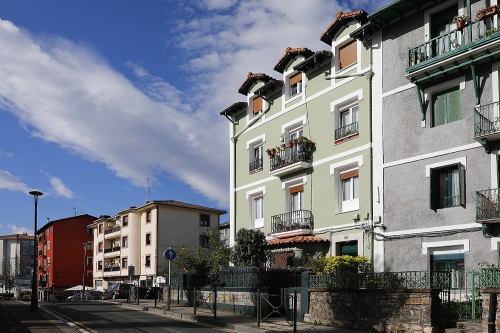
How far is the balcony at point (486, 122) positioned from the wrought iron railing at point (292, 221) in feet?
30.2

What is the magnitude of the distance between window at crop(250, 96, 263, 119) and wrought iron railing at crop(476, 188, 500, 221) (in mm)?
14667

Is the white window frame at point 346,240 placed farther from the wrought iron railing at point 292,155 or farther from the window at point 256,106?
the window at point 256,106

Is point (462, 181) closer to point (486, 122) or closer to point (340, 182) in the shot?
point (486, 122)

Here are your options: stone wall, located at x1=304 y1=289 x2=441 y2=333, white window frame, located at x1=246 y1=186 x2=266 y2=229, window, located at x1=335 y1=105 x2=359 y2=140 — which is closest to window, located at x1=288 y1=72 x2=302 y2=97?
window, located at x1=335 y1=105 x2=359 y2=140

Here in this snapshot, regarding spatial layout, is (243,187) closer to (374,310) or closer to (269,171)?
(269,171)

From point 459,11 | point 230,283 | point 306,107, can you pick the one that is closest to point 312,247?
point 230,283

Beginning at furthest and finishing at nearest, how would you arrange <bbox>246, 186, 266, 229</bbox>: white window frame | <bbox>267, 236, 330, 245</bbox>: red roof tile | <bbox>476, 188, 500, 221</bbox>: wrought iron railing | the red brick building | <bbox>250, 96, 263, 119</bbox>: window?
1. the red brick building
2. <bbox>250, 96, 263, 119</bbox>: window
3. <bbox>246, 186, 266, 229</bbox>: white window frame
4. <bbox>267, 236, 330, 245</bbox>: red roof tile
5. <bbox>476, 188, 500, 221</bbox>: wrought iron railing

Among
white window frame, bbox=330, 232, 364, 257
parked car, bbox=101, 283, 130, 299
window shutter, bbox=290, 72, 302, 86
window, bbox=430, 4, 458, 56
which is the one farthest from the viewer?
parked car, bbox=101, 283, 130, 299

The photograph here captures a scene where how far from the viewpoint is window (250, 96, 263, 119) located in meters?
30.5

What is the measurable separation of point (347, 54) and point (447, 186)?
7.41 m

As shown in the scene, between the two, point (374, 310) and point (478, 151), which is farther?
point (478, 151)

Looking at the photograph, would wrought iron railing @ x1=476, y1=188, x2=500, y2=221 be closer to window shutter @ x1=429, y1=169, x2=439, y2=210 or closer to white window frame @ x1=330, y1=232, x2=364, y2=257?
window shutter @ x1=429, y1=169, x2=439, y2=210

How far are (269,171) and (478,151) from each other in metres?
11.8

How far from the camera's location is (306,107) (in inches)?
1038
